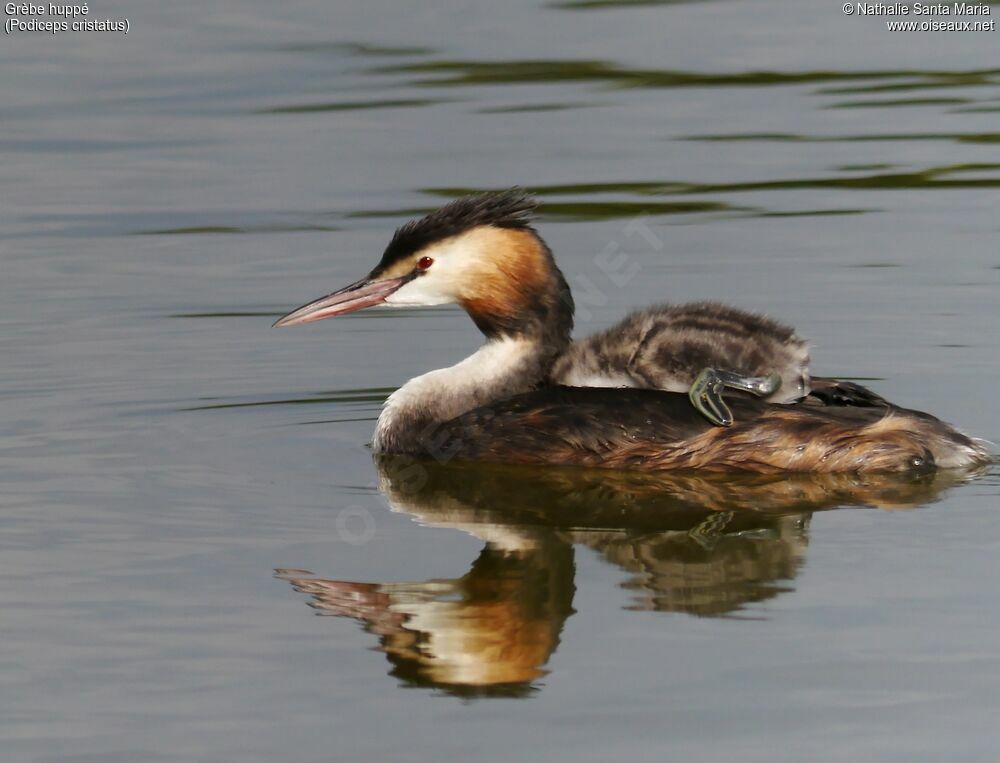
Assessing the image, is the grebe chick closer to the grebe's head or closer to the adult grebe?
the adult grebe

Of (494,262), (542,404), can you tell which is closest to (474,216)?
(494,262)

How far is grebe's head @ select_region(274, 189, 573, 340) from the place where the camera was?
7848mm

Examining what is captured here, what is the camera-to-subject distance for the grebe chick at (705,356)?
727 centimetres

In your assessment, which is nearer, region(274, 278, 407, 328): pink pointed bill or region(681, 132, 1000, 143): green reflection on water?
region(274, 278, 407, 328): pink pointed bill

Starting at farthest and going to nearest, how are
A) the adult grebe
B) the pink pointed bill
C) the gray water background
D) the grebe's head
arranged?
the pink pointed bill, the grebe's head, the adult grebe, the gray water background

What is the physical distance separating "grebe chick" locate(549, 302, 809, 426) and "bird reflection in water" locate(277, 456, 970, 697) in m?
0.34

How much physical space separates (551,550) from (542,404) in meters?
1.12

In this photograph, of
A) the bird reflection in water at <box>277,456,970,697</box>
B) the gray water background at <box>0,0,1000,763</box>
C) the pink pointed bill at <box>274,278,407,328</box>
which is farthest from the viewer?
the pink pointed bill at <box>274,278,407,328</box>

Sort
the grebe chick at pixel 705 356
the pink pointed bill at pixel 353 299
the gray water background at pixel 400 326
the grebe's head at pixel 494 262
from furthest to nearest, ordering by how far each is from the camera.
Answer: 1. the pink pointed bill at pixel 353 299
2. the grebe's head at pixel 494 262
3. the grebe chick at pixel 705 356
4. the gray water background at pixel 400 326

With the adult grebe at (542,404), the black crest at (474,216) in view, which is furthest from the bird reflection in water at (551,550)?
the black crest at (474,216)

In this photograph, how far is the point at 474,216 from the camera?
25.8 feet

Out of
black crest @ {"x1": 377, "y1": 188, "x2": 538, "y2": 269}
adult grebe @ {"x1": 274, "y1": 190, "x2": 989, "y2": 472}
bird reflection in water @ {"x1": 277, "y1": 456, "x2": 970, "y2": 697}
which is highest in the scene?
black crest @ {"x1": 377, "y1": 188, "x2": 538, "y2": 269}

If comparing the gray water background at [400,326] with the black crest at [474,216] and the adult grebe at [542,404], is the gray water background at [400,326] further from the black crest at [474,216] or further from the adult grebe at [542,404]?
the black crest at [474,216]

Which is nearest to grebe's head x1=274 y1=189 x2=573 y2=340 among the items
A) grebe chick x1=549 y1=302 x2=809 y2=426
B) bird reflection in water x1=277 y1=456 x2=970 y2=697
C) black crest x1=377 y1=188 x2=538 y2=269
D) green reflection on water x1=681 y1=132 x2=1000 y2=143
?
black crest x1=377 y1=188 x2=538 y2=269
